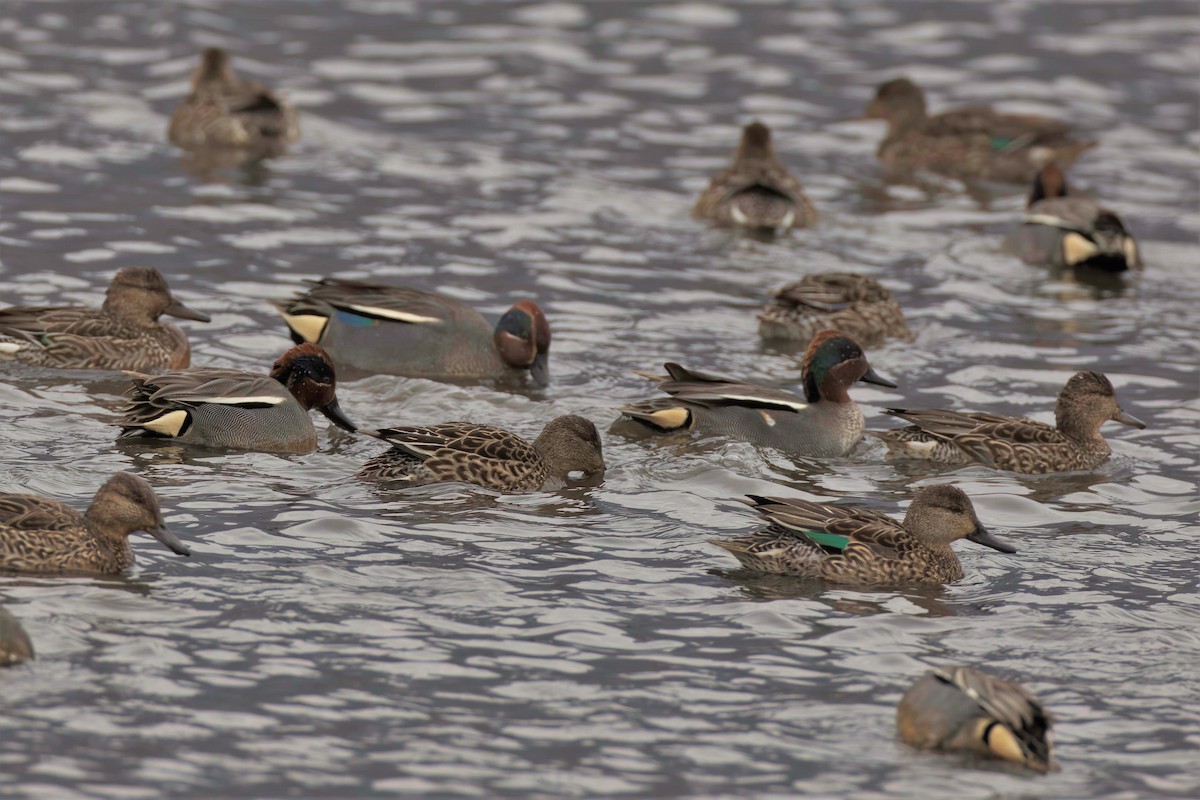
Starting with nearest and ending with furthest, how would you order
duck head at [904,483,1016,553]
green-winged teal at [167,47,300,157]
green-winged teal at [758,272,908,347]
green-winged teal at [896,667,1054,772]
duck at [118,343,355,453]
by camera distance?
green-winged teal at [896,667,1054,772]
duck head at [904,483,1016,553]
duck at [118,343,355,453]
green-winged teal at [758,272,908,347]
green-winged teal at [167,47,300,157]

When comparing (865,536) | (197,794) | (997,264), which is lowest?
(197,794)

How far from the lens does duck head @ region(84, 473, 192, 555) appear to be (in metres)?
9.96

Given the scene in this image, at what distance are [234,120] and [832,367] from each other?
31.2ft

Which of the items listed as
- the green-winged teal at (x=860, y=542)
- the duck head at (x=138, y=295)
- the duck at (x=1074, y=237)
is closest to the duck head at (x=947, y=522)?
the green-winged teal at (x=860, y=542)

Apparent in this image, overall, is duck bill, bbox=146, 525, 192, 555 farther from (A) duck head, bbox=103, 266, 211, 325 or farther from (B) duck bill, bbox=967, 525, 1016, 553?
(A) duck head, bbox=103, 266, 211, 325

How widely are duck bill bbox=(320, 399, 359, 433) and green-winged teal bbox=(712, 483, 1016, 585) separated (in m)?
3.29

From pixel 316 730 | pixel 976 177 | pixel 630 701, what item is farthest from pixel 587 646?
pixel 976 177

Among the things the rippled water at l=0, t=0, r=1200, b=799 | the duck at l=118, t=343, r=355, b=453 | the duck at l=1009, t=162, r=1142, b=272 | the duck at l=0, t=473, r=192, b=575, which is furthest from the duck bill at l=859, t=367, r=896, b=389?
the duck at l=0, t=473, r=192, b=575

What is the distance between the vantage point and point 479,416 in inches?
541

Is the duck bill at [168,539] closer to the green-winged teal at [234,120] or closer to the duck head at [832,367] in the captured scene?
the duck head at [832,367]

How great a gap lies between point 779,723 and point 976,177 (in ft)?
47.0

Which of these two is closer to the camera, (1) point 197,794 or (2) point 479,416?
(1) point 197,794

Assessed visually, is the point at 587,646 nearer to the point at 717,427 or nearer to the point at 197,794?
the point at 197,794

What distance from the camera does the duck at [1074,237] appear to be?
1817 centimetres
